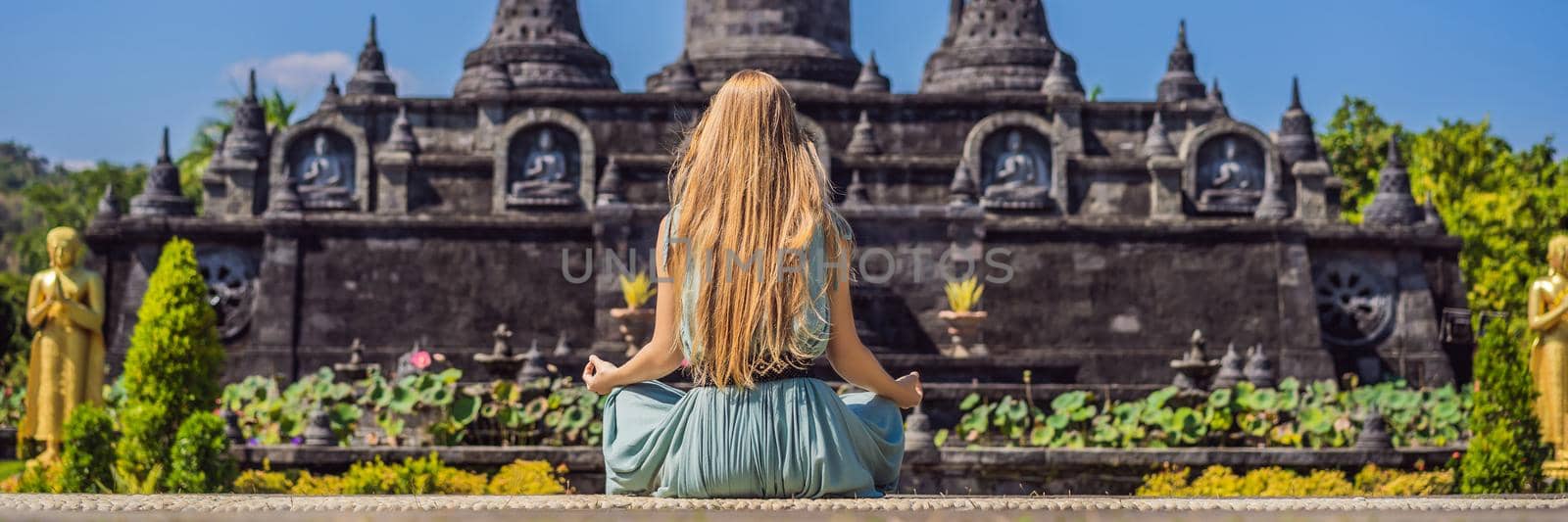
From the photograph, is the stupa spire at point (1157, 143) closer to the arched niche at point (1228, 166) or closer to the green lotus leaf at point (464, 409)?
the arched niche at point (1228, 166)

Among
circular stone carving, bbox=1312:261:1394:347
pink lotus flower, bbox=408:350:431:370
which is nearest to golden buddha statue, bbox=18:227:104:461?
pink lotus flower, bbox=408:350:431:370

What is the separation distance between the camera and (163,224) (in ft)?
89.8

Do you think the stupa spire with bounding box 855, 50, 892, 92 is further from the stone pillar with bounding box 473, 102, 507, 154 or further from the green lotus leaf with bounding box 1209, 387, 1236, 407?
the green lotus leaf with bounding box 1209, 387, 1236, 407

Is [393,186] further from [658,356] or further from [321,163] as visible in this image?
[658,356]

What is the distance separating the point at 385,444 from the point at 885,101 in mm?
13187

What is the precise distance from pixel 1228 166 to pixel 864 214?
19.0ft

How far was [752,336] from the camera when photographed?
256 inches

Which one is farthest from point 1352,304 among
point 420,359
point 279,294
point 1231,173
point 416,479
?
point 416,479

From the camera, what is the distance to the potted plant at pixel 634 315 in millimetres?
23672

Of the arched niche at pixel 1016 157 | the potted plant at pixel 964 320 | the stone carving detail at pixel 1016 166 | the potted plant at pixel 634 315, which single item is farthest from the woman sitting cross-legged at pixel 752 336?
the arched niche at pixel 1016 157

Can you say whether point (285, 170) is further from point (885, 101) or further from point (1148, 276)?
point (1148, 276)

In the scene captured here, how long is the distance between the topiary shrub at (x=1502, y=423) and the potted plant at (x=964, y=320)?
9690mm

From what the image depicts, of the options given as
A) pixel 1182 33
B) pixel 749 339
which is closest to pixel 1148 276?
pixel 1182 33

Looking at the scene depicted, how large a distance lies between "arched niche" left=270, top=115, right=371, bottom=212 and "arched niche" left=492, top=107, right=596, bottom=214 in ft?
6.42
